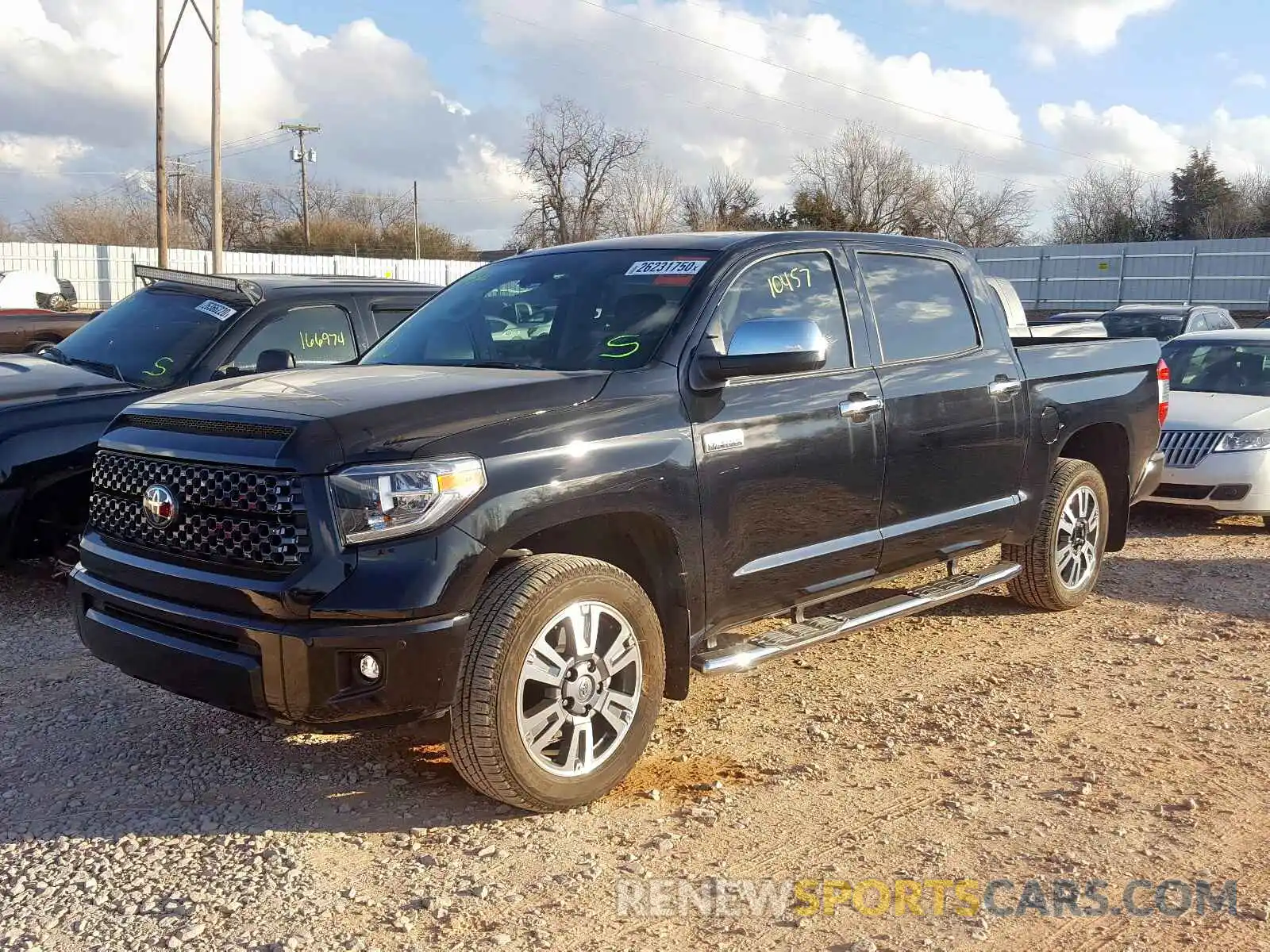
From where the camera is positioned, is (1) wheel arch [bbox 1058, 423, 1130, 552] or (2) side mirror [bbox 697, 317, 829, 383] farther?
(1) wheel arch [bbox 1058, 423, 1130, 552]

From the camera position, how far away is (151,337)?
7.12 m

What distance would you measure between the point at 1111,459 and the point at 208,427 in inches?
202

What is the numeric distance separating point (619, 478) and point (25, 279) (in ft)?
66.9

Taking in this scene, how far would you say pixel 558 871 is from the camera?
3488 millimetres

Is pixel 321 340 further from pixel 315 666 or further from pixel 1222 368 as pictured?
pixel 1222 368

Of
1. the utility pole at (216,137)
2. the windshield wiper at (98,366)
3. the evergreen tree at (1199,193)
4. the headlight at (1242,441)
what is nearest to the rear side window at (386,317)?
the windshield wiper at (98,366)

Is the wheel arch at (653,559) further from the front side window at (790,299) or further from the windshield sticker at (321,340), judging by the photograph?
the windshield sticker at (321,340)

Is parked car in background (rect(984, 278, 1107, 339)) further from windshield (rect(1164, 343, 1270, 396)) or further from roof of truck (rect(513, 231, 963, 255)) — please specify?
windshield (rect(1164, 343, 1270, 396))

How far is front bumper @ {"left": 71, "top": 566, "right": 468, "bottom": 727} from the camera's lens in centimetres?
344

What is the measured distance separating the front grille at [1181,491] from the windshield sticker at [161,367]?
692cm

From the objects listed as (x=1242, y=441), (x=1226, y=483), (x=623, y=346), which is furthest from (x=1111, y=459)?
(x=623, y=346)

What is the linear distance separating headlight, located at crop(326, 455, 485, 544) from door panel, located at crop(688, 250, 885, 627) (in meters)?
1.04

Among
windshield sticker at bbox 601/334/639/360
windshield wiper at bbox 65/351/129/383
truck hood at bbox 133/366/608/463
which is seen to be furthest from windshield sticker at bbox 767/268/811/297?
windshield wiper at bbox 65/351/129/383

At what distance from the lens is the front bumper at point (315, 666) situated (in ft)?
11.3
